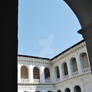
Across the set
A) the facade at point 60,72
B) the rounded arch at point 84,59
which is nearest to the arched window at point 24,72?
the facade at point 60,72

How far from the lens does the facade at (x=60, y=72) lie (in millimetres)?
20094

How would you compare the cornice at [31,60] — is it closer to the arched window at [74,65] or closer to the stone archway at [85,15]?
the arched window at [74,65]

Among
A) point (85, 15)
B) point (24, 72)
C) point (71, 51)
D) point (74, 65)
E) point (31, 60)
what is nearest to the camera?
point (85, 15)

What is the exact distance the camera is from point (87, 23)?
464 centimetres

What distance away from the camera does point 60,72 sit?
24.0m

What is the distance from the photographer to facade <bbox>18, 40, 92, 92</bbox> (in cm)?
2009

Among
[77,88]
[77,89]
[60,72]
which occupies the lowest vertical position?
[77,89]
